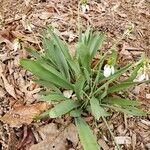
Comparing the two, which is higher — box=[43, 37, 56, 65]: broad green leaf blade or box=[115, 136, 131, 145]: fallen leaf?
box=[43, 37, 56, 65]: broad green leaf blade

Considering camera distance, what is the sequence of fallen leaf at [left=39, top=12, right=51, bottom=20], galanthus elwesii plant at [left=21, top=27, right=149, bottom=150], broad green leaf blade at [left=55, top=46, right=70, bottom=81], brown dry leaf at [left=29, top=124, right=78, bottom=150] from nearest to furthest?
1. galanthus elwesii plant at [left=21, top=27, right=149, bottom=150]
2. brown dry leaf at [left=29, top=124, right=78, bottom=150]
3. broad green leaf blade at [left=55, top=46, right=70, bottom=81]
4. fallen leaf at [left=39, top=12, right=51, bottom=20]

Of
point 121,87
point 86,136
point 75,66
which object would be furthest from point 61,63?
point 86,136

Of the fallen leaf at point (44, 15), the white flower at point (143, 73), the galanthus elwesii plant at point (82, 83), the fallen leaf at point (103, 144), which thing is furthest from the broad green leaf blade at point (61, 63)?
the fallen leaf at point (44, 15)

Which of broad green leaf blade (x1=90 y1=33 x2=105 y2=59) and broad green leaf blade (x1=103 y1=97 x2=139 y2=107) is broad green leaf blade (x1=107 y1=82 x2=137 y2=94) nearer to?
broad green leaf blade (x1=103 y1=97 x2=139 y2=107)

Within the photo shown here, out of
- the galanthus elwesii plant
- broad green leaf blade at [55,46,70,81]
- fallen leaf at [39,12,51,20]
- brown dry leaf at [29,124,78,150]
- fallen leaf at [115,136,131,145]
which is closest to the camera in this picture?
the galanthus elwesii plant

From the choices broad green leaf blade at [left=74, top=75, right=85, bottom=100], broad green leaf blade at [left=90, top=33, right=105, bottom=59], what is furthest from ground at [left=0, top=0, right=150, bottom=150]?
broad green leaf blade at [left=90, top=33, right=105, bottom=59]

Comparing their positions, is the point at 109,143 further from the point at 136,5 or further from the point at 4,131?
the point at 136,5

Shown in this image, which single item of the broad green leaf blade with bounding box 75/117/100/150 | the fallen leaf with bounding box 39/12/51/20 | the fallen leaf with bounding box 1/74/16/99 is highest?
the fallen leaf with bounding box 39/12/51/20
